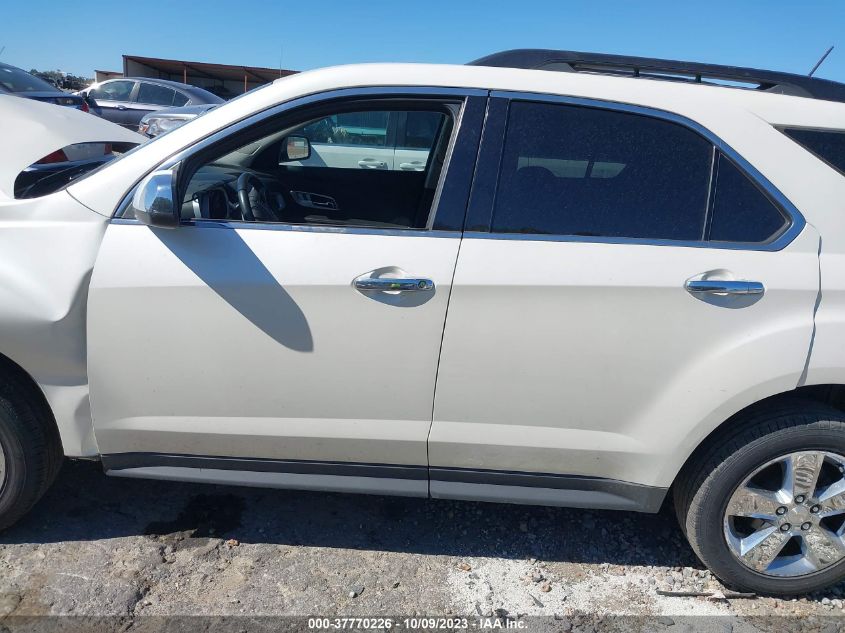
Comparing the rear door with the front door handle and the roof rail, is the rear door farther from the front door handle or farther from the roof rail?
the front door handle

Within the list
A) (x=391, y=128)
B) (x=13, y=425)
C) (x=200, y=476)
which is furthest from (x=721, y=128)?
(x=13, y=425)

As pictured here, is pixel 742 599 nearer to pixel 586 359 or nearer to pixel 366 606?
pixel 586 359

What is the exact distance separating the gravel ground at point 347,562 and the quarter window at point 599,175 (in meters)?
1.35

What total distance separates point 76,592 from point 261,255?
1366 millimetres

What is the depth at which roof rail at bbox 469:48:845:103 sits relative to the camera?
2322 mm

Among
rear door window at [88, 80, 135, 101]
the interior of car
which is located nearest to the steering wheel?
the interior of car

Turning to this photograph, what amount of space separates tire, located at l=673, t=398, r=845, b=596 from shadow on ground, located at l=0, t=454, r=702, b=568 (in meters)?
0.30

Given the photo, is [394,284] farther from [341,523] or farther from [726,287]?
[341,523]

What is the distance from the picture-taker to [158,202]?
6.65 feet

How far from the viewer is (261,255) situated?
2.12 meters

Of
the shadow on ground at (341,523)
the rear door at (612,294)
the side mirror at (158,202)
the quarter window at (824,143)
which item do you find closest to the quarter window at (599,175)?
the rear door at (612,294)

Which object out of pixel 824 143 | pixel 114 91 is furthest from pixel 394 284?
pixel 114 91

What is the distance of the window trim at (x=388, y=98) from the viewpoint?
2.16 meters

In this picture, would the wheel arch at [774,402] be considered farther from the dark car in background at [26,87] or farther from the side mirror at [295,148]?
the dark car in background at [26,87]
